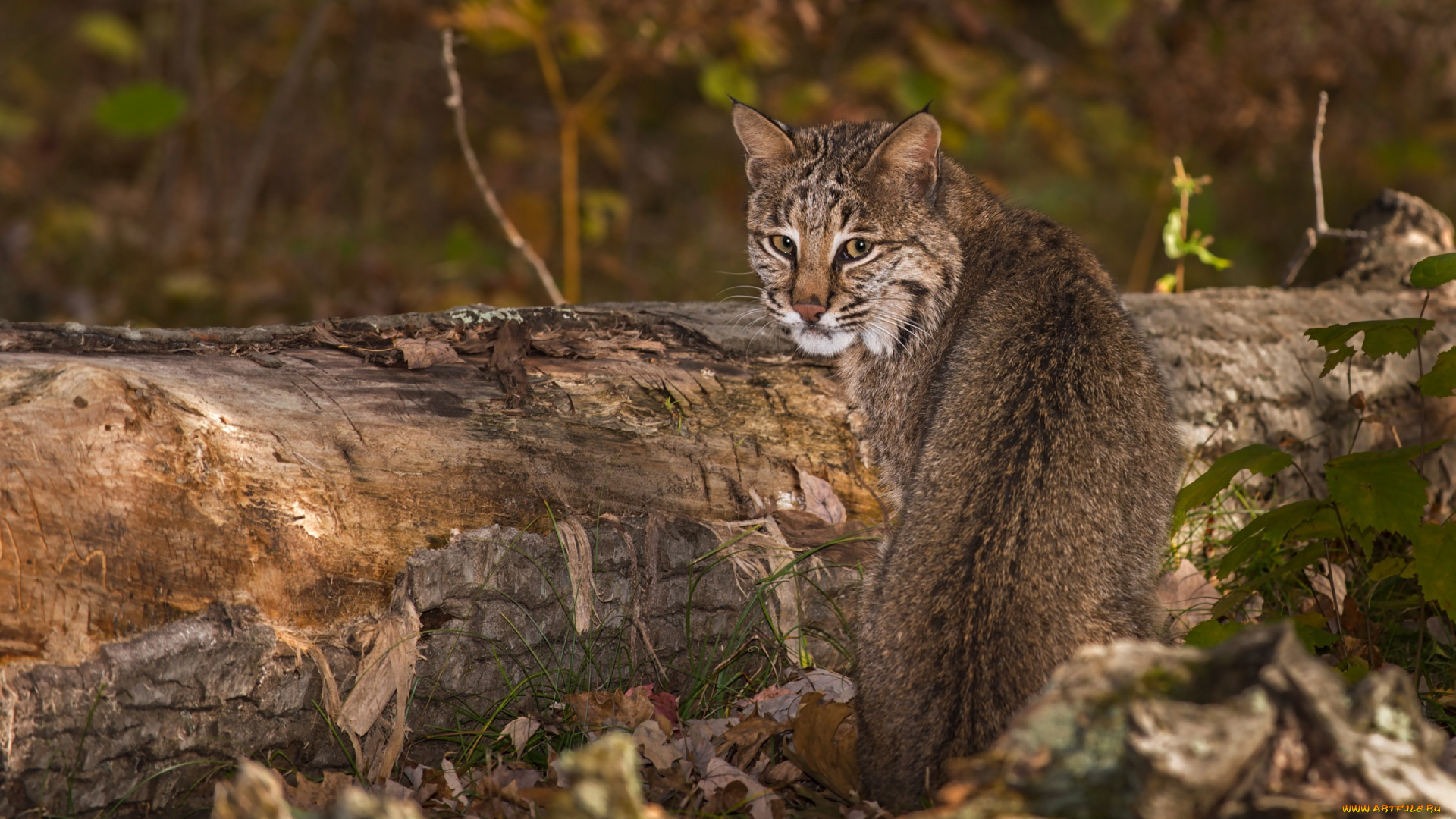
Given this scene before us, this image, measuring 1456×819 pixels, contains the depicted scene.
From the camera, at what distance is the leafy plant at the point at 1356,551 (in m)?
3.00

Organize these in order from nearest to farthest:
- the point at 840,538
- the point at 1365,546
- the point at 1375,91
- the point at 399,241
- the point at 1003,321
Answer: the point at 1365,546
the point at 1003,321
the point at 840,538
the point at 1375,91
the point at 399,241

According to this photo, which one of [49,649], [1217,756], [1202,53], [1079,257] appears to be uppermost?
[1202,53]

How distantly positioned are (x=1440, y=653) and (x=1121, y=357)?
1477mm

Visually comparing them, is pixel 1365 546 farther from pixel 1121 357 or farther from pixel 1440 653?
pixel 1121 357

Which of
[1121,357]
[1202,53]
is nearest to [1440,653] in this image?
[1121,357]

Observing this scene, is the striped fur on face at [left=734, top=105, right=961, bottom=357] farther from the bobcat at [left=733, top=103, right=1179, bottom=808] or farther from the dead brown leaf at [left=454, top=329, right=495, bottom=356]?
the dead brown leaf at [left=454, top=329, right=495, bottom=356]

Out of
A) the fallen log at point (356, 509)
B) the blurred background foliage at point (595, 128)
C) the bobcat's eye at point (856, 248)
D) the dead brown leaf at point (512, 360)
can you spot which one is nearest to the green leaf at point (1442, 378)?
the fallen log at point (356, 509)

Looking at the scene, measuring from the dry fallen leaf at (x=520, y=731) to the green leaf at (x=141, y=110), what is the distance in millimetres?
6503

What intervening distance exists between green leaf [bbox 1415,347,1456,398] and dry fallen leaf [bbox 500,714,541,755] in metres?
2.84

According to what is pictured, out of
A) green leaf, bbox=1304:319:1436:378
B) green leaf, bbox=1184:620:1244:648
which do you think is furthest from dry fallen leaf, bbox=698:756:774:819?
green leaf, bbox=1304:319:1436:378

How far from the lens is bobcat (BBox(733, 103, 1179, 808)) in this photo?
2729 millimetres

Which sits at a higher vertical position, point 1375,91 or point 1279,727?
point 1375,91

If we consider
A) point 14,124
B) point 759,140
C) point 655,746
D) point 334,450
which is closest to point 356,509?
point 334,450

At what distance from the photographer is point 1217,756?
5.45ft
